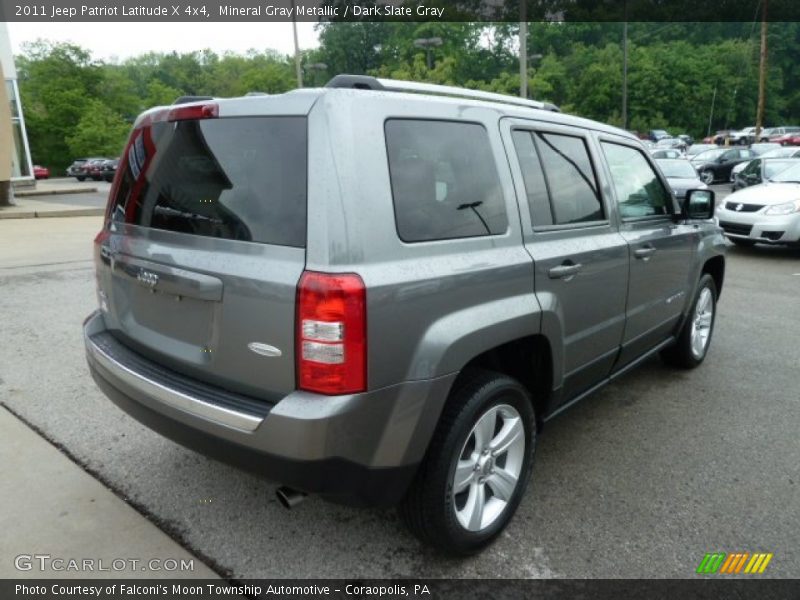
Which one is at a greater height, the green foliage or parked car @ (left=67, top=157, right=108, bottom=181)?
the green foliage

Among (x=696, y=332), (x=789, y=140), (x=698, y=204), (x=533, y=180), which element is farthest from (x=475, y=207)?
(x=789, y=140)

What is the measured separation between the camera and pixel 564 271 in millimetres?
2783

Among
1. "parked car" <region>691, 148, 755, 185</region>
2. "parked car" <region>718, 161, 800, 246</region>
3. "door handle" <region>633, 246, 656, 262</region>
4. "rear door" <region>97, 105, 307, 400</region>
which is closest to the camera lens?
"rear door" <region>97, 105, 307, 400</region>

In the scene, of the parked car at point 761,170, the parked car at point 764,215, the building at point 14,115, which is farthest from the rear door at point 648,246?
the building at point 14,115

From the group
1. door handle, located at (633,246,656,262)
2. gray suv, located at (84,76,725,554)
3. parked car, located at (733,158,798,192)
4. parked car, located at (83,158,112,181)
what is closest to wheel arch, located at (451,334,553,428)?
gray suv, located at (84,76,725,554)

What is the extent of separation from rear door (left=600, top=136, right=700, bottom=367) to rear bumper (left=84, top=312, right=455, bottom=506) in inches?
72.6

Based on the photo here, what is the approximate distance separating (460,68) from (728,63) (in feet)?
103

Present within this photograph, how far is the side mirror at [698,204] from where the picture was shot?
4117 millimetres

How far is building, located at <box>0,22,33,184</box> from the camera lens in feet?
67.4

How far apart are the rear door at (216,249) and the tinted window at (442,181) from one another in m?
0.37

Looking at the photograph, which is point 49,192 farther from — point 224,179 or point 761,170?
point 224,179

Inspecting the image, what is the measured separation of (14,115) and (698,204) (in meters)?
25.1

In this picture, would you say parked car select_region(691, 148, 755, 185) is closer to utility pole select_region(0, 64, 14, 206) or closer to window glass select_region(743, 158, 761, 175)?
window glass select_region(743, 158, 761, 175)

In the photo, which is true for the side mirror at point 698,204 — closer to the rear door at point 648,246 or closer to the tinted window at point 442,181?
the rear door at point 648,246
